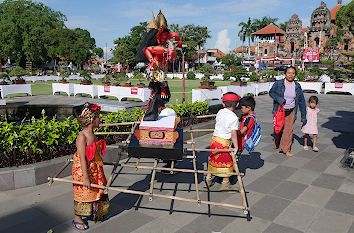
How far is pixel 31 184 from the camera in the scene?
15.1 ft

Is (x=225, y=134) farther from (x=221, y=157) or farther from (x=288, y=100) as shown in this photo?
(x=288, y=100)

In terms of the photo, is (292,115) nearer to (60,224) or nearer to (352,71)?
(352,71)

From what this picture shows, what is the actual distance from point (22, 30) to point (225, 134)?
54532 millimetres

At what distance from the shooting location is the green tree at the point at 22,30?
47.1 m

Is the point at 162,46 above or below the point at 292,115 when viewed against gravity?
above

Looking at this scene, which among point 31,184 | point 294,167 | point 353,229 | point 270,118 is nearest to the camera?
point 353,229

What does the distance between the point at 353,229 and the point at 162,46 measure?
3763 mm

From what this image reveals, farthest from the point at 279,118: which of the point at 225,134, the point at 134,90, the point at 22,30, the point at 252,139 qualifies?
the point at 22,30

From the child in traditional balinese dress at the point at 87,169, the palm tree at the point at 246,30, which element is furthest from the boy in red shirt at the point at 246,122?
the palm tree at the point at 246,30

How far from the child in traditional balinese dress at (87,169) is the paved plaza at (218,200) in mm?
261

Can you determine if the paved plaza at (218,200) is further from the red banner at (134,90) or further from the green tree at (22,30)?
the green tree at (22,30)

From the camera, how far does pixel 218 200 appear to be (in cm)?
426

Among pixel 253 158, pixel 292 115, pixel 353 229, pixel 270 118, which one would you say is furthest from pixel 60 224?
pixel 270 118

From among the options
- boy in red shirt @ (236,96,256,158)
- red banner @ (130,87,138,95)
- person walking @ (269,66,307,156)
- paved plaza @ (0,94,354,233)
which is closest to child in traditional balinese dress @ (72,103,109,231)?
paved plaza @ (0,94,354,233)
